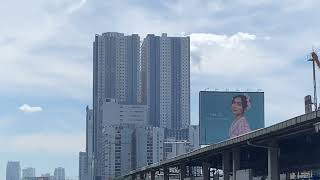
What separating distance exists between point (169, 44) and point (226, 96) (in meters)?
86.7

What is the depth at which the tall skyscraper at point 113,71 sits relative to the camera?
176 m

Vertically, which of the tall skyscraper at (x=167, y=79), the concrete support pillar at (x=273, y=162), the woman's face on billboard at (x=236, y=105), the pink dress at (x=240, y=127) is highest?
the tall skyscraper at (x=167, y=79)

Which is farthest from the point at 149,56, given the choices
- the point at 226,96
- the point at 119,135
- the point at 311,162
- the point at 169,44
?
the point at 311,162

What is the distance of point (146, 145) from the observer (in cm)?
15850

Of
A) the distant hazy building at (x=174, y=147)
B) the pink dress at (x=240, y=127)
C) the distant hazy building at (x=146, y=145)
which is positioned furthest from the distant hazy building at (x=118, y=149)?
the pink dress at (x=240, y=127)

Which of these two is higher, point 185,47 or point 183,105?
point 185,47

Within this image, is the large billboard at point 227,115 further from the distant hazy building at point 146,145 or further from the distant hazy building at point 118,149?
the distant hazy building at point 118,149

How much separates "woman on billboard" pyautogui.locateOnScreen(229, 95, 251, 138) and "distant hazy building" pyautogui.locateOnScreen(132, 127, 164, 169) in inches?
3051

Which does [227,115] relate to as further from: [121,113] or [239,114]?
[121,113]

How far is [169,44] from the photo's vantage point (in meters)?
164

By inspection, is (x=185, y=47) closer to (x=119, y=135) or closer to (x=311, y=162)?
(x=119, y=135)

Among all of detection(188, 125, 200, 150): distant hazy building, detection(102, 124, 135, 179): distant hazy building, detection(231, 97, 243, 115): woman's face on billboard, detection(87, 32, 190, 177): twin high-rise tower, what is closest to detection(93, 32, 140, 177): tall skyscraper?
detection(87, 32, 190, 177): twin high-rise tower

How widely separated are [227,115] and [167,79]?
8341 centimetres

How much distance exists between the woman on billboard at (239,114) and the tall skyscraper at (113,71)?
314 ft
